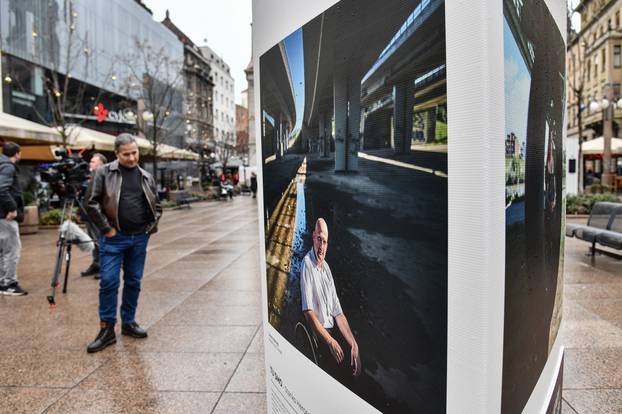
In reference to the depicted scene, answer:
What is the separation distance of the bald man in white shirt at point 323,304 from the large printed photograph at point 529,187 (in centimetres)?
50

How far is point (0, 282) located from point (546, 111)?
7.02 metres

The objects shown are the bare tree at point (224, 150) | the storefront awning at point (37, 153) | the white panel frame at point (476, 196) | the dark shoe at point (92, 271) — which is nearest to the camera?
the white panel frame at point (476, 196)

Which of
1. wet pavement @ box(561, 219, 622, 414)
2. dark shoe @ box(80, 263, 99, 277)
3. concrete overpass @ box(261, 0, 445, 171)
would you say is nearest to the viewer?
concrete overpass @ box(261, 0, 445, 171)

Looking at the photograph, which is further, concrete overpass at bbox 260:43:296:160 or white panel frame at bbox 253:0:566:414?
concrete overpass at bbox 260:43:296:160

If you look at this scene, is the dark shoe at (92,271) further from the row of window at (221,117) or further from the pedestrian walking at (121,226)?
the row of window at (221,117)

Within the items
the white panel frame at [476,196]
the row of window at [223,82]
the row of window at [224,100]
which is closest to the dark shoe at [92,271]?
the white panel frame at [476,196]

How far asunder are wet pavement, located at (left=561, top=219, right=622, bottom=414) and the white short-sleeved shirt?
1217 mm

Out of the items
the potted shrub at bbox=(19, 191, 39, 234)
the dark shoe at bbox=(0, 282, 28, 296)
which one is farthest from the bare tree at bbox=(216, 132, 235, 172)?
the dark shoe at bbox=(0, 282, 28, 296)

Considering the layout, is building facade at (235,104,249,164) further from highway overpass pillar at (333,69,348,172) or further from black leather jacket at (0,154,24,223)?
highway overpass pillar at (333,69,348,172)

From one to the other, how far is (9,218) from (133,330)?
299cm

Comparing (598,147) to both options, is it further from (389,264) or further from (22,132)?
(389,264)

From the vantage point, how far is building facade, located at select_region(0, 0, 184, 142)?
24859 mm

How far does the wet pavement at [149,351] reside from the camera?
3385 millimetres

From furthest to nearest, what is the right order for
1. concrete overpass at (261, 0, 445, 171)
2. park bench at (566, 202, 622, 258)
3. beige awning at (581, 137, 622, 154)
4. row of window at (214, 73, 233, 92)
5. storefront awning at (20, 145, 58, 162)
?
row of window at (214, 73, 233, 92) < beige awning at (581, 137, 622, 154) < storefront awning at (20, 145, 58, 162) < park bench at (566, 202, 622, 258) < concrete overpass at (261, 0, 445, 171)
